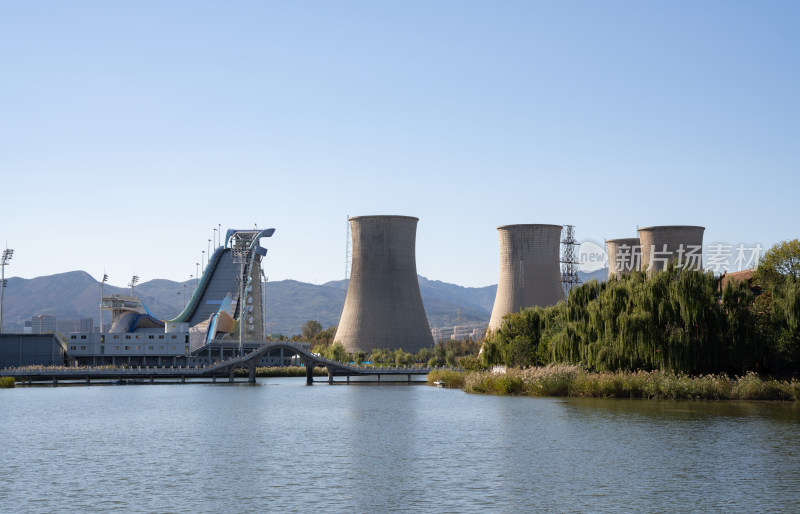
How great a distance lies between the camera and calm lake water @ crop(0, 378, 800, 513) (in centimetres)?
1767

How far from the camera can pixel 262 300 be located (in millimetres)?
116438

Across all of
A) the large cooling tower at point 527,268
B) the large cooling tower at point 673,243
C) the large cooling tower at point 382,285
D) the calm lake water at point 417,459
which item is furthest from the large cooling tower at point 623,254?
the calm lake water at point 417,459

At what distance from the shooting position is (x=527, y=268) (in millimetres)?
72750

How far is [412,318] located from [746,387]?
4390 cm

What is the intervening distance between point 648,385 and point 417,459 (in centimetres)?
1842

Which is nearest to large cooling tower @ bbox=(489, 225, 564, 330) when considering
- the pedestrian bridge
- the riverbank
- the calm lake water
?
the pedestrian bridge

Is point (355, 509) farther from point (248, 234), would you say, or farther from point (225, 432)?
point (248, 234)

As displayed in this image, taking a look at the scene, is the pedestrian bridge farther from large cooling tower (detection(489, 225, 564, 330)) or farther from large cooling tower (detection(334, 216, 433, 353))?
large cooling tower (detection(489, 225, 564, 330))

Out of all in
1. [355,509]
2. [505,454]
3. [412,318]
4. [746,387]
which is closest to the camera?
[355,509]

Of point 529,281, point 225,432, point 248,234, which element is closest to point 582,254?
point 529,281

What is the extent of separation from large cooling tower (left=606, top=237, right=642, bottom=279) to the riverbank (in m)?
35.6

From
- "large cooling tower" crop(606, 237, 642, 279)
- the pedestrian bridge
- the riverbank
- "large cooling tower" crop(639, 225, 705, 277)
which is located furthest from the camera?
"large cooling tower" crop(606, 237, 642, 279)

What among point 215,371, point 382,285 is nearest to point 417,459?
point 215,371

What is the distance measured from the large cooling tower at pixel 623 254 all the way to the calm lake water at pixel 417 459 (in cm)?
4162
